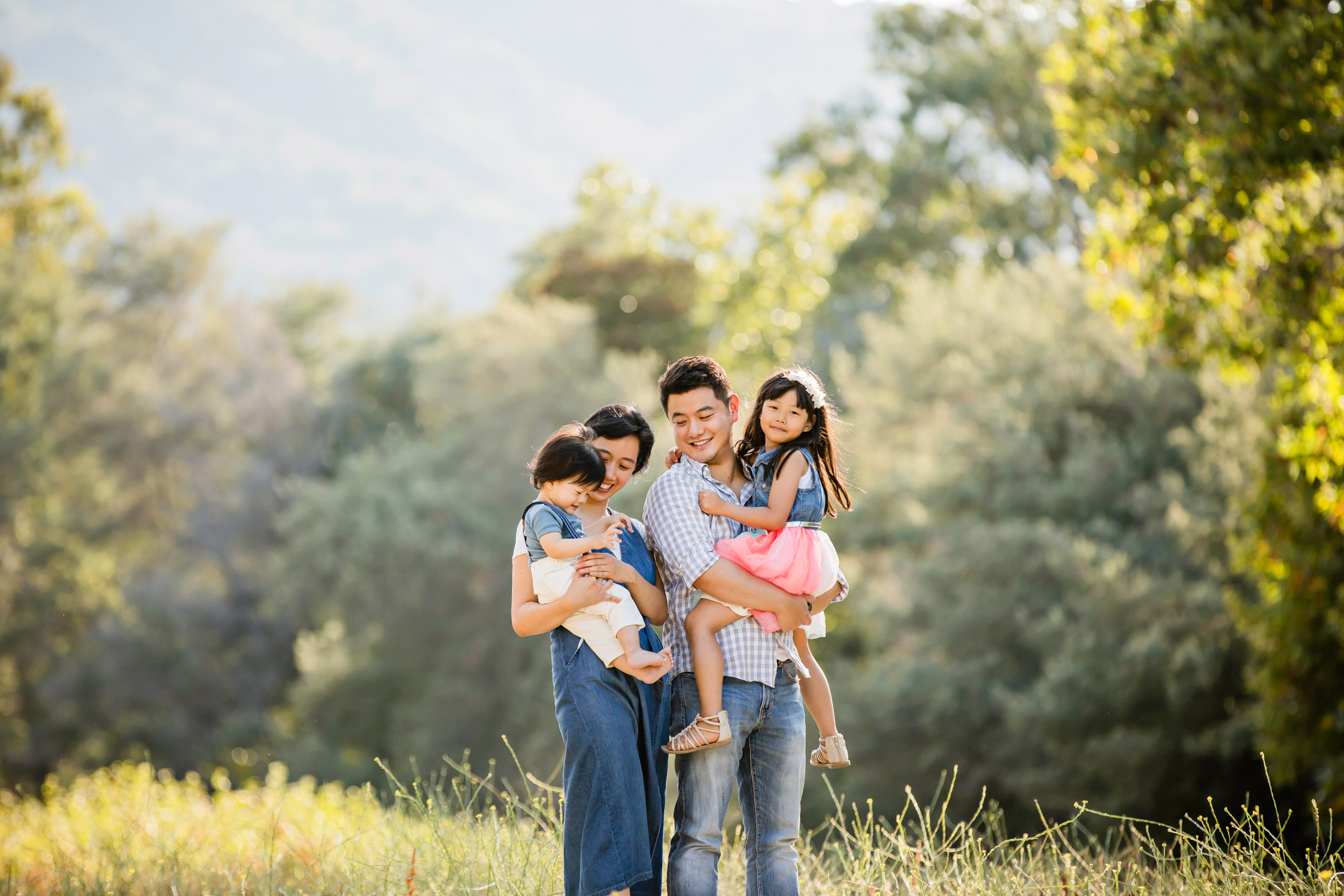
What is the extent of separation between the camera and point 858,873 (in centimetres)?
341

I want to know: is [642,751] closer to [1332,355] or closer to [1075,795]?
[1332,355]

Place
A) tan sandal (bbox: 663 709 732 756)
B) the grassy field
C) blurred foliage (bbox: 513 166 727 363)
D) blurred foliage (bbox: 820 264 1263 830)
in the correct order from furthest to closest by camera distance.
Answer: blurred foliage (bbox: 513 166 727 363) → blurred foliage (bbox: 820 264 1263 830) → the grassy field → tan sandal (bbox: 663 709 732 756)

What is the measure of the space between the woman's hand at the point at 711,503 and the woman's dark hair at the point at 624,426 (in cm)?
21

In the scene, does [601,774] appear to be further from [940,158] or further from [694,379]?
[940,158]

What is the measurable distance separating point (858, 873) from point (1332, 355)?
3.94 meters

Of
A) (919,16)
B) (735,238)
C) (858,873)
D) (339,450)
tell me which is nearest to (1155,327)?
(858,873)

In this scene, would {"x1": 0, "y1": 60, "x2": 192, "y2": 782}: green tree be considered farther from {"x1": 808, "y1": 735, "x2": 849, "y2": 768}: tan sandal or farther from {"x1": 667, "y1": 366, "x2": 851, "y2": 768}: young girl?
{"x1": 808, "y1": 735, "x2": 849, "y2": 768}: tan sandal

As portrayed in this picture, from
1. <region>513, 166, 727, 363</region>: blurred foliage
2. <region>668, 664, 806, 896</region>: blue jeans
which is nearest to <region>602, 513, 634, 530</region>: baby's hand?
<region>668, 664, 806, 896</region>: blue jeans

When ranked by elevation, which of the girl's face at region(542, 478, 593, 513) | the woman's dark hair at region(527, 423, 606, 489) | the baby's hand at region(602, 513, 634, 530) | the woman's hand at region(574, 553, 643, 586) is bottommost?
the woman's hand at region(574, 553, 643, 586)

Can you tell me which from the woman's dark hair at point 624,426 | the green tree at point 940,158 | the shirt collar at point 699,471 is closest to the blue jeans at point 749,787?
the shirt collar at point 699,471

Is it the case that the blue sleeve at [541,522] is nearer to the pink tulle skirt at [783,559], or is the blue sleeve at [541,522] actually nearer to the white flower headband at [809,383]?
the pink tulle skirt at [783,559]

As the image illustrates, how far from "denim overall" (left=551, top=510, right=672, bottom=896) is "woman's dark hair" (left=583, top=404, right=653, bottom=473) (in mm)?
301

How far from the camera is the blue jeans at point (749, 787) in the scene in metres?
2.73

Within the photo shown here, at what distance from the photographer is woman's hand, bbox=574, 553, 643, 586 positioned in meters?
2.75
